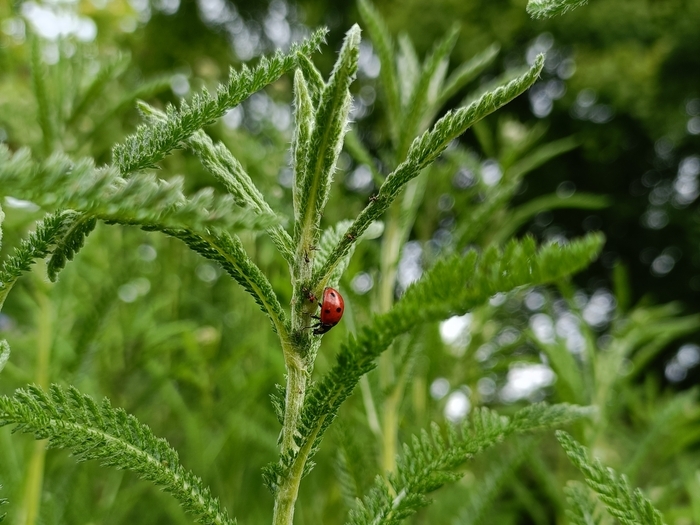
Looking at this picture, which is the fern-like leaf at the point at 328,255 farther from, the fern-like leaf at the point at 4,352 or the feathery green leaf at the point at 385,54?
the feathery green leaf at the point at 385,54

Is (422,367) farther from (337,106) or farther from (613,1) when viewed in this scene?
(613,1)

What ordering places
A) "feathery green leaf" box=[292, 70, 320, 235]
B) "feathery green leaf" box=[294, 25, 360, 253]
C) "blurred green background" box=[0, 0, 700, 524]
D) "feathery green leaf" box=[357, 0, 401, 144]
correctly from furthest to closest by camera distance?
1. "blurred green background" box=[0, 0, 700, 524]
2. "feathery green leaf" box=[357, 0, 401, 144]
3. "feathery green leaf" box=[292, 70, 320, 235]
4. "feathery green leaf" box=[294, 25, 360, 253]

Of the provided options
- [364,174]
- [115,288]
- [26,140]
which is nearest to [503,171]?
[115,288]

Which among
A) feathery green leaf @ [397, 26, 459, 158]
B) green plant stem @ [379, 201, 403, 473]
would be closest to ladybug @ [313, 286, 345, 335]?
green plant stem @ [379, 201, 403, 473]

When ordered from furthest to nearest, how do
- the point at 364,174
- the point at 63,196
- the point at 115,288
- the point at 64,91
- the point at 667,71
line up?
the point at 667,71, the point at 364,174, the point at 64,91, the point at 115,288, the point at 63,196

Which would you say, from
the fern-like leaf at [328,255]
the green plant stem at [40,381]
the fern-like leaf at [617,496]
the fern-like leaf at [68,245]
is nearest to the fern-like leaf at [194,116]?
the fern-like leaf at [68,245]

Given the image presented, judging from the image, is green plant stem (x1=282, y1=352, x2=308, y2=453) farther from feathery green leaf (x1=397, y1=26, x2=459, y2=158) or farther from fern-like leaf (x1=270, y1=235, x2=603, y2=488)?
feathery green leaf (x1=397, y1=26, x2=459, y2=158)
